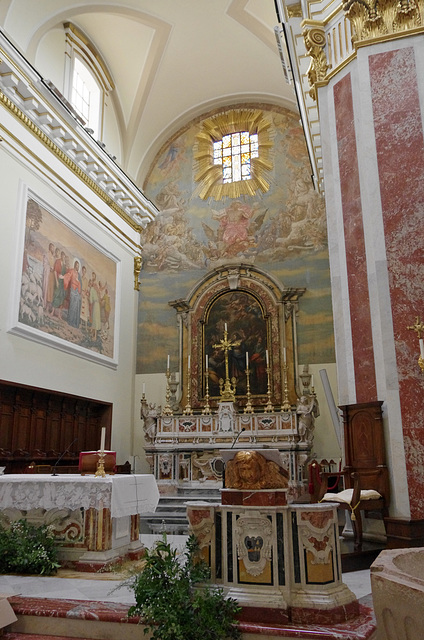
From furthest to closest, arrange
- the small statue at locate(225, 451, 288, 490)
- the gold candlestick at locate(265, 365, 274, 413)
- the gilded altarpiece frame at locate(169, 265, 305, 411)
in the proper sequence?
the gilded altarpiece frame at locate(169, 265, 305, 411), the gold candlestick at locate(265, 365, 274, 413), the small statue at locate(225, 451, 288, 490)

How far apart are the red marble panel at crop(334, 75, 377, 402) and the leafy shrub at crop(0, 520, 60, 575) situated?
4.27 meters

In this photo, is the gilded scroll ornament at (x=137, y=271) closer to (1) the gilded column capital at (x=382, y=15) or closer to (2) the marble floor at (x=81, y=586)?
(1) the gilded column capital at (x=382, y=15)

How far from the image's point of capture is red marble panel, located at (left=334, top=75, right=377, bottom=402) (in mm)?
7660

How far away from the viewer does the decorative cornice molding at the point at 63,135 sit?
10805 mm

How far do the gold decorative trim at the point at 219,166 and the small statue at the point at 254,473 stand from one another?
1317 cm

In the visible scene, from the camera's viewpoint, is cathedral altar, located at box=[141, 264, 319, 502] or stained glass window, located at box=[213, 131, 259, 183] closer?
cathedral altar, located at box=[141, 264, 319, 502]

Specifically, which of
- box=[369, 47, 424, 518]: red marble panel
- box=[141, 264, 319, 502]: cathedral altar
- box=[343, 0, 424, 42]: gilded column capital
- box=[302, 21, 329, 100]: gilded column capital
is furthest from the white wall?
box=[369, 47, 424, 518]: red marble panel

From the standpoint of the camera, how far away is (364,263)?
7.90m

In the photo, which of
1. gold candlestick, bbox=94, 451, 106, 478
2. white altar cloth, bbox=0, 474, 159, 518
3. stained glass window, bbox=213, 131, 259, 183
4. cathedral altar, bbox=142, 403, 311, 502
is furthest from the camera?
stained glass window, bbox=213, 131, 259, 183

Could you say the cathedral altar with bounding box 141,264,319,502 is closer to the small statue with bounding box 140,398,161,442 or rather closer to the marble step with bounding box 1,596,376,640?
the small statue with bounding box 140,398,161,442

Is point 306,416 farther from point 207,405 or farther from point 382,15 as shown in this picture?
point 382,15

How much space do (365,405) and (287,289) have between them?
27.0 feet

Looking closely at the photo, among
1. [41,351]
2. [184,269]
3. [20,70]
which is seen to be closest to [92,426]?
[41,351]

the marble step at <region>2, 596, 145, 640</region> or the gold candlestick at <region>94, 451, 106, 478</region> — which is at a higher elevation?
the gold candlestick at <region>94, 451, 106, 478</region>
